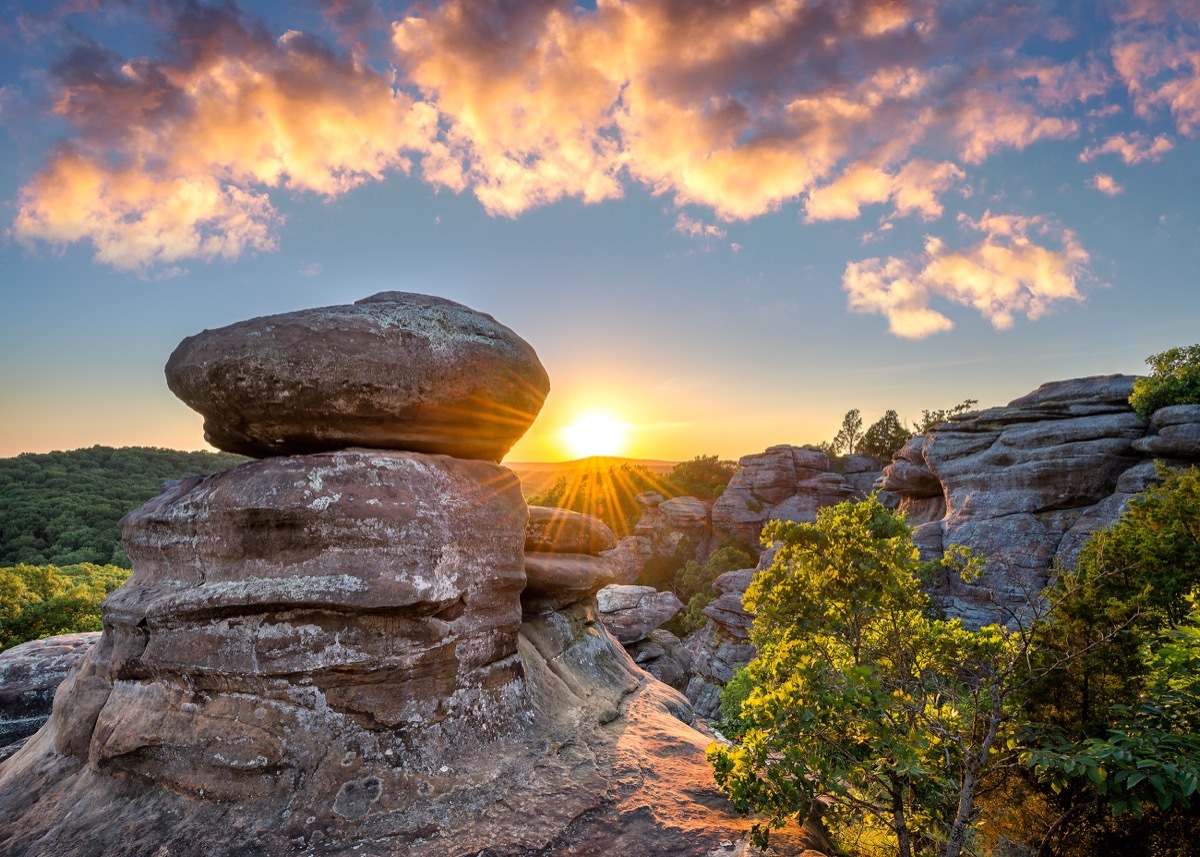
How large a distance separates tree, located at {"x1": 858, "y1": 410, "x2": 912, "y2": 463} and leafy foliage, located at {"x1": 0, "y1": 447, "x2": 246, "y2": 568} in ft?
200

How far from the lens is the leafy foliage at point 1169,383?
24297mm

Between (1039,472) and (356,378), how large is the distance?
104 ft

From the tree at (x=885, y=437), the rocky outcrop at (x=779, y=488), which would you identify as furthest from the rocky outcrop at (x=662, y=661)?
the tree at (x=885, y=437)

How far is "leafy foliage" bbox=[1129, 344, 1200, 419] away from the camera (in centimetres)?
2430

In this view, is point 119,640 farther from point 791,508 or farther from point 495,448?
point 791,508

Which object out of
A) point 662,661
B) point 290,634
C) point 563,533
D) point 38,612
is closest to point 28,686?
point 290,634

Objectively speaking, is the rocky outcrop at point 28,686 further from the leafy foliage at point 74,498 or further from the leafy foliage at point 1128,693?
the leafy foliage at point 74,498

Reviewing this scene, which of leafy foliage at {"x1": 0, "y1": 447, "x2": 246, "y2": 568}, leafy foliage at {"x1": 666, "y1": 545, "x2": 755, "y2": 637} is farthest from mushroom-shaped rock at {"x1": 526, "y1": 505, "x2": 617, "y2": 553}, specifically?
leafy foliage at {"x1": 666, "y1": 545, "x2": 755, "y2": 637}

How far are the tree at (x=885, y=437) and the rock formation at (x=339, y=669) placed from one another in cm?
5864

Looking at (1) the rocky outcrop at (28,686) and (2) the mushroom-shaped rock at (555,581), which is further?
(2) the mushroom-shaped rock at (555,581)

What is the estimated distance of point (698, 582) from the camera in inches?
1866

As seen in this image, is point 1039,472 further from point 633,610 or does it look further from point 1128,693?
point 1128,693

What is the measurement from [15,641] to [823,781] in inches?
1051

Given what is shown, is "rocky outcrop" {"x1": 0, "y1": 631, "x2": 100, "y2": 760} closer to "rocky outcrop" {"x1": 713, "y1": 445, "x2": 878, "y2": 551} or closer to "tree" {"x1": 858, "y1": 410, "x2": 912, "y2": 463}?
"rocky outcrop" {"x1": 713, "y1": 445, "x2": 878, "y2": 551}
